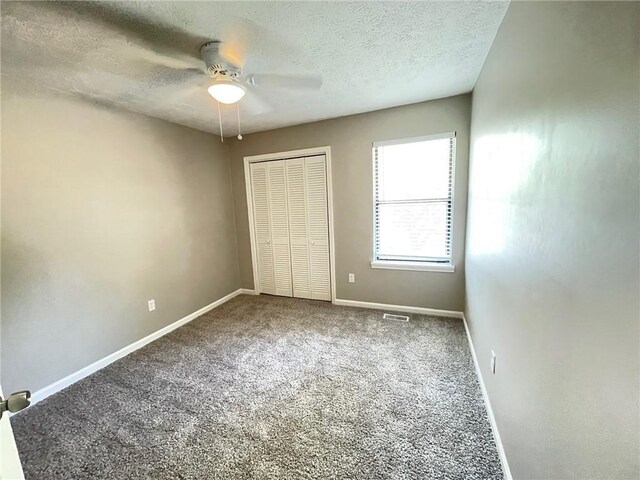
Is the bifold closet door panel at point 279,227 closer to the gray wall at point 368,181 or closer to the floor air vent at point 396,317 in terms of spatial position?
the gray wall at point 368,181

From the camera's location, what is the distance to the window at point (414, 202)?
299 cm

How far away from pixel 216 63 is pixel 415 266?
9.00ft

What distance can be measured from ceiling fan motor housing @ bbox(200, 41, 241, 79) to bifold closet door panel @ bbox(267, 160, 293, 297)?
5.97 ft

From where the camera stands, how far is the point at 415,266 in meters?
3.22

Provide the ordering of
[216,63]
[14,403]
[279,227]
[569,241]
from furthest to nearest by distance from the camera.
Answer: [279,227]
[216,63]
[569,241]
[14,403]

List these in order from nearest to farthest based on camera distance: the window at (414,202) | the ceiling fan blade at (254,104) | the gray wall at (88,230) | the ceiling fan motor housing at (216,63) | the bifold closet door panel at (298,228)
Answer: the ceiling fan motor housing at (216,63) → the gray wall at (88,230) → the ceiling fan blade at (254,104) → the window at (414,202) → the bifold closet door panel at (298,228)

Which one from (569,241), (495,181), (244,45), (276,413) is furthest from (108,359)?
(495,181)

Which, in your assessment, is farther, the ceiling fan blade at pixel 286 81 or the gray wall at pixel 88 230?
the ceiling fan blade at pixel 286 81

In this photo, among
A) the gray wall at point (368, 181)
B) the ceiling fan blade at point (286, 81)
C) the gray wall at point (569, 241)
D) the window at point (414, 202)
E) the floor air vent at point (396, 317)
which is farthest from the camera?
the floor air vent at point (396, 317)

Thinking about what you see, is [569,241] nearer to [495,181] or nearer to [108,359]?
[495,181]

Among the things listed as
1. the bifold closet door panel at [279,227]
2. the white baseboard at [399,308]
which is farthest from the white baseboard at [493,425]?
the bifold closet door panel at [279,227]

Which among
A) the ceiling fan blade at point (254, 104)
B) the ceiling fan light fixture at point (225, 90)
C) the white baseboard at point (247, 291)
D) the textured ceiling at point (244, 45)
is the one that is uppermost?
the ceiling fan blade at point (254, 104)

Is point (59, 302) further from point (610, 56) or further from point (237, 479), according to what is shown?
point (610, 56)

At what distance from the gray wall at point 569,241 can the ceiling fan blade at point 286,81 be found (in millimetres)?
1294
